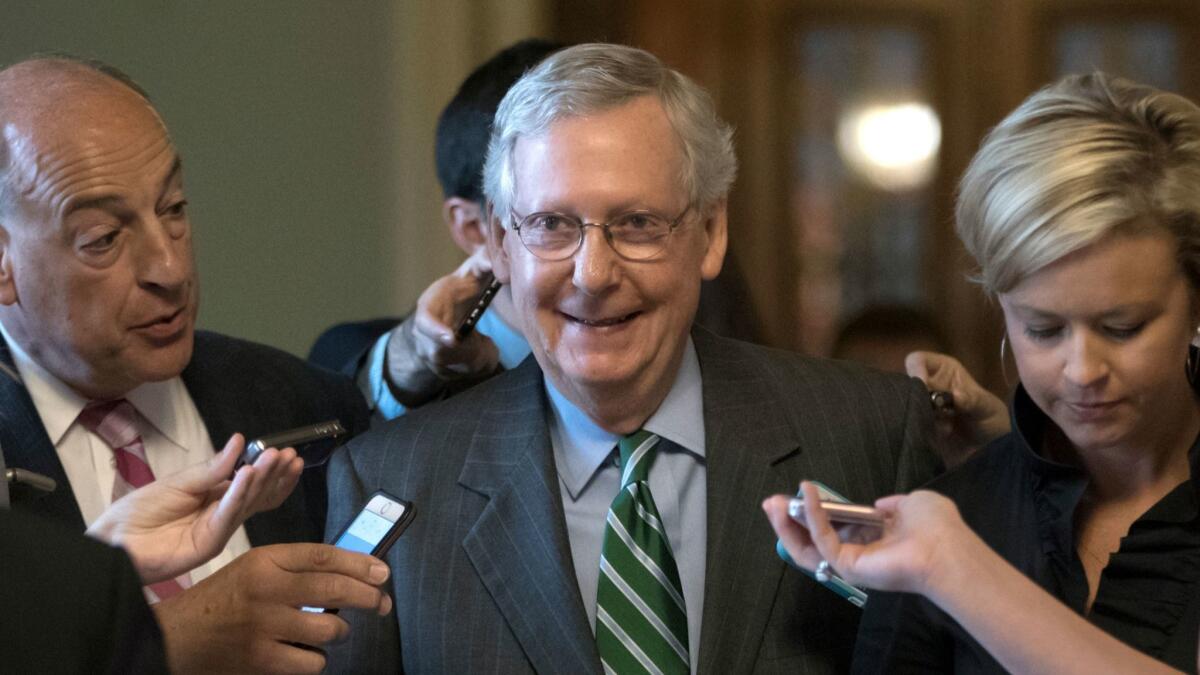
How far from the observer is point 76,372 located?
234 centimetres

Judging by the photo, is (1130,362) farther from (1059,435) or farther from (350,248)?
(350,248)

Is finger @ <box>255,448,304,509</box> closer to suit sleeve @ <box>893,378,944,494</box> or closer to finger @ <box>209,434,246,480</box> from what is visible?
finger @ <box>209,434,246,480</box>

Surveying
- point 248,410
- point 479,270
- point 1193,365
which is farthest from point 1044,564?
point 248,410

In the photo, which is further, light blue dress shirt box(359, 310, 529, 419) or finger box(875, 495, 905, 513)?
light blue dress shirt box(359, 310, 529, 419)

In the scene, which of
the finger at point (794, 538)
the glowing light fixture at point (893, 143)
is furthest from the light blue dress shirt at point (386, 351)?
the glowing light fixture at point (893, 143)

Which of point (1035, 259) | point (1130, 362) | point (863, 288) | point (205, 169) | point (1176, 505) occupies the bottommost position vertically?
point (863, 288)

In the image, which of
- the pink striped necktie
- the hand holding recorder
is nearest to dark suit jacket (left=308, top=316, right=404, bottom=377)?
the hand holding recorder

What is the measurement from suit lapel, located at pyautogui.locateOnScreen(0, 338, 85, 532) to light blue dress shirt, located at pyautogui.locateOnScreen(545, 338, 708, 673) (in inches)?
28.5

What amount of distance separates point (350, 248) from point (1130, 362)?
317 cm

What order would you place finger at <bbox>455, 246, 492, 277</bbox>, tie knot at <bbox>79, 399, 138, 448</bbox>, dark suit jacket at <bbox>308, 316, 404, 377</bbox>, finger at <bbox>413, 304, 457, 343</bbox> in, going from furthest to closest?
dark suit jacket at <bbox>308, 316, 404, 377</bbox> → finger at <bbox>455, 246, 492, 277</bbox> → finger at <bbox>413, 304, 457, 343</bbox> → tie knot at <bbox>79, 399, 138, 448</bbox>

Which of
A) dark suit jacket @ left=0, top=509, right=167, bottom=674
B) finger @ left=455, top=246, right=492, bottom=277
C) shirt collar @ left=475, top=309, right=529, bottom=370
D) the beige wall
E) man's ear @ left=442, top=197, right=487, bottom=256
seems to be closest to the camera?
dark suit jacket @ left=0, top=509, right=167, bottom=674

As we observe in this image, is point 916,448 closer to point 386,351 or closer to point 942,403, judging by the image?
point 942,403

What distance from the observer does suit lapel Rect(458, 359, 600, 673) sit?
199cm

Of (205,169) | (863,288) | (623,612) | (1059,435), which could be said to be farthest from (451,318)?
(863,288)
